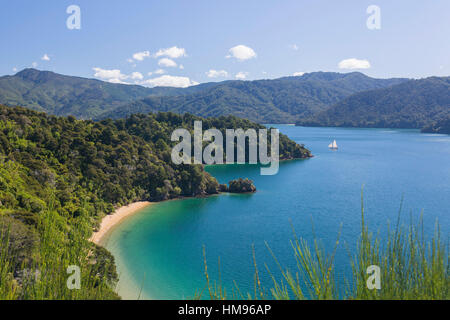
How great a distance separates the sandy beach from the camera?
24.4 metres

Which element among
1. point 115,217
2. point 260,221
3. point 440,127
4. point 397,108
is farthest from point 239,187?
point 397,108

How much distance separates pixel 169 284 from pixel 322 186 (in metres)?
30.0

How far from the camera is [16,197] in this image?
20203mm

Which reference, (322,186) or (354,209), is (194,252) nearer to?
(354,209)

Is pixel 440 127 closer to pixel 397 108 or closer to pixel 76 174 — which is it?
pixel 397 108

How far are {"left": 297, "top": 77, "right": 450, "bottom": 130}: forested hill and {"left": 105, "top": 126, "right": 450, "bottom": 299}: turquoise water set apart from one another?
89395mm

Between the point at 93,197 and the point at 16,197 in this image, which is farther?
the point at 93,197

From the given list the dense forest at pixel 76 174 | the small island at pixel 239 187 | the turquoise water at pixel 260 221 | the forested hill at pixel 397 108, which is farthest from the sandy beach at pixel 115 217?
the forested hill at pixel 397 108

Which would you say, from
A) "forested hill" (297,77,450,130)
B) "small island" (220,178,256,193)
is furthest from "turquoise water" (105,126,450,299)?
"forested hill" (297,77,450,130)

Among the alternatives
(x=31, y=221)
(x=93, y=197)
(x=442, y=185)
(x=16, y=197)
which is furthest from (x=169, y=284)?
(x=442, y=185)

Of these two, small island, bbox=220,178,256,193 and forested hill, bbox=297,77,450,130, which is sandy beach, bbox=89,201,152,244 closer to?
small island, bbox=220,178,256,193

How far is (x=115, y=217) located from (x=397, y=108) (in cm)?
14328

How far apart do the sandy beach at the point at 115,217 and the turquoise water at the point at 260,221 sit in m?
Answer: 0.80

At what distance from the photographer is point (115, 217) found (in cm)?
2853
